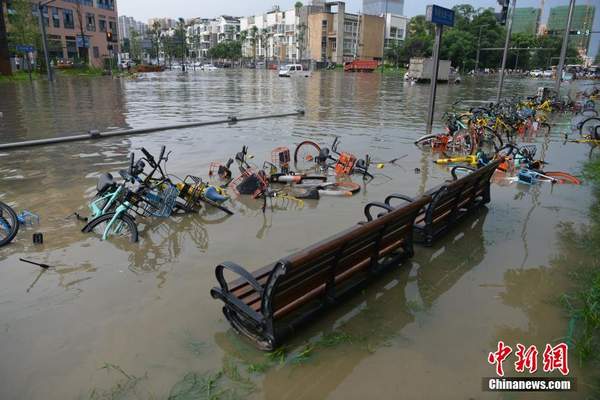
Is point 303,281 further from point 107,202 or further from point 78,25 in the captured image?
point 78,25

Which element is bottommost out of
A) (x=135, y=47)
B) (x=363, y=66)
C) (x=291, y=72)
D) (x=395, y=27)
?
(x=291, y=72)

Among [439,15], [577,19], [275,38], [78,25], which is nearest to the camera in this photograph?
[439,15]

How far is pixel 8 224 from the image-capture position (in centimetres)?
598

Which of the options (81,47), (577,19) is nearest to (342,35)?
(81,47)

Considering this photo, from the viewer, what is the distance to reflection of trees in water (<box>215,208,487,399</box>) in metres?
3.39

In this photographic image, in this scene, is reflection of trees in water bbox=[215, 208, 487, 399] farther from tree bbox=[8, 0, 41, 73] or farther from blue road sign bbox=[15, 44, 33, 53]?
tree bbox=[8, 0, 41, 73]

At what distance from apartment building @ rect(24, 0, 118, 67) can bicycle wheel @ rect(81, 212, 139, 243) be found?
6346 centimetres

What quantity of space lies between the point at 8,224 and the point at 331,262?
4.74 meters

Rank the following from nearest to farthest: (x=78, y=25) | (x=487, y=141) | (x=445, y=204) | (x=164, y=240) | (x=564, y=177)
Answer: (x=445, y=204)
(x=164, y=240)
(x=564, y=177)
(x=487, y=141)
(x=78, y=25)

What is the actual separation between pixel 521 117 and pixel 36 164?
15231mm

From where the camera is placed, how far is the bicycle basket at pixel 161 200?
670 centimetres

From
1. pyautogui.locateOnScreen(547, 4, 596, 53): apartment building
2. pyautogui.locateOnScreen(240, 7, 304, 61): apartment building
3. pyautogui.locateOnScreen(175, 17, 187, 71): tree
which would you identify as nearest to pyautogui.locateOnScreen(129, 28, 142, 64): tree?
pyautogui.locateOnScreen(175, 17, 187, 71): tree

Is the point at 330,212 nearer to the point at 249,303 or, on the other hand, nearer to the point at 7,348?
the point at 249,303

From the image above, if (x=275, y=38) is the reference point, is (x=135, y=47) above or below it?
below
